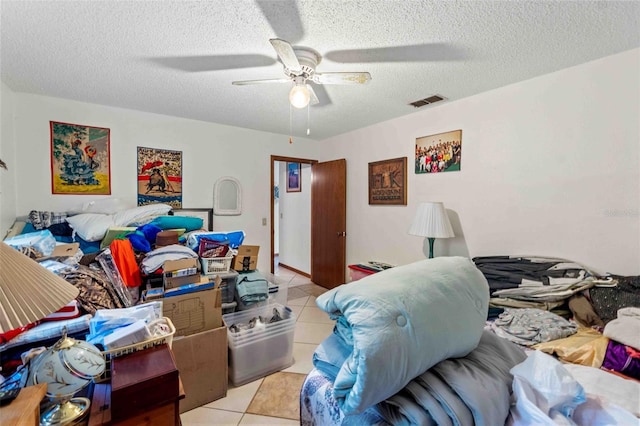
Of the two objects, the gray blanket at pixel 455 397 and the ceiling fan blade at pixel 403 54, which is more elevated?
the ceiling fan blade at pixel 403 54

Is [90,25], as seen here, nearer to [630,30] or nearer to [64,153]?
[64,153]

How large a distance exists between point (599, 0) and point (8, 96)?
434 centimetres

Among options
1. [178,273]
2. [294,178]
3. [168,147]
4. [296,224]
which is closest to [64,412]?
[178,273]

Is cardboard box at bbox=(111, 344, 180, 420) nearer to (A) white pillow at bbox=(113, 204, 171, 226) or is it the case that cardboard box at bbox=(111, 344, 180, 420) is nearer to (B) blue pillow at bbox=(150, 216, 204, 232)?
(B) blue pillow at bbox=(150, 216, 204, 232)

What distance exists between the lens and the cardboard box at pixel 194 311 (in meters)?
1.88

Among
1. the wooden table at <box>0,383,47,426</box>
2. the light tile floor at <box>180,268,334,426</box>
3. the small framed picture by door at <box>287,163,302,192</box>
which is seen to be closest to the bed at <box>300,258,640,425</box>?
the wooden table at <box>0,383,47,426</box>

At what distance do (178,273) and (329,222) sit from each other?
2658 mm

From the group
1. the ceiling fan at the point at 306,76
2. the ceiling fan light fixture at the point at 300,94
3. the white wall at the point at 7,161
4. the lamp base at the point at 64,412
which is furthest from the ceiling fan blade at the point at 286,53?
the white wall at the point at 7,161

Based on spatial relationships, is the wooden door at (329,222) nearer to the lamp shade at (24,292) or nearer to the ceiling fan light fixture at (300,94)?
the ceiling fan light fixture at (300,94)

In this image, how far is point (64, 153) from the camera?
2783mm

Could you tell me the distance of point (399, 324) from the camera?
0.74 metres

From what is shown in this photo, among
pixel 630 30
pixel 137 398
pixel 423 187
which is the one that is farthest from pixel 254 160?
pixel 630 30

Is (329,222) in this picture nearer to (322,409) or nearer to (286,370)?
(286,370)

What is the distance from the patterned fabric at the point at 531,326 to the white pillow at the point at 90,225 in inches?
125
